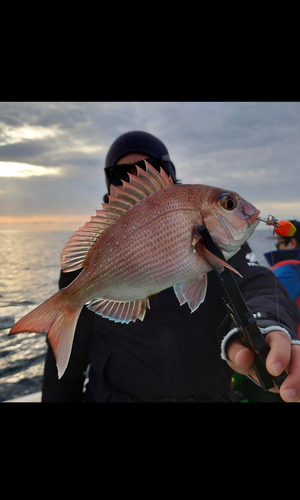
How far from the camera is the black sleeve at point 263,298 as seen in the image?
1070 mm

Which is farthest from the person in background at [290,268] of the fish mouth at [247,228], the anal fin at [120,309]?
the anal fin at [120,309]

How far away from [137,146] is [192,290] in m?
1.14

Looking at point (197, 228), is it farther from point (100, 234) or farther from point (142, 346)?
point (142, 346)

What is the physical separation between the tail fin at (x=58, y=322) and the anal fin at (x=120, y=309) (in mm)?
62

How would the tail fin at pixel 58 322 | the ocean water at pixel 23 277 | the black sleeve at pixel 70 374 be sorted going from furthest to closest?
1. the black sleeve at pixel 70 374
2. the ocean water at pixel 23 277
3. the tail fin at pixel 58 322

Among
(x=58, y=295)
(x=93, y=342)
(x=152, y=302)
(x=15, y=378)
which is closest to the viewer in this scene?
(x=58, y=295)

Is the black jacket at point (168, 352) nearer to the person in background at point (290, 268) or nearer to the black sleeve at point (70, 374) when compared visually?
the black sleeve at point (70, 374)

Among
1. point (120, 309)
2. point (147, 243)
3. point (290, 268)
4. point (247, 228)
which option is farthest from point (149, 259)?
point (290, 268)

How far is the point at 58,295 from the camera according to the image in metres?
0.66

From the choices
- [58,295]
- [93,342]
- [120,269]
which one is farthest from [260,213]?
[93,342]

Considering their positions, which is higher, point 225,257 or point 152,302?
point 225,257

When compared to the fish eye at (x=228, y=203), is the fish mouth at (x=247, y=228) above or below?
below

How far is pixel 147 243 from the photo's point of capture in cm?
71

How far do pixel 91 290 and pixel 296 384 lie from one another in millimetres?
599
